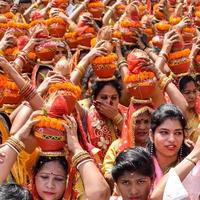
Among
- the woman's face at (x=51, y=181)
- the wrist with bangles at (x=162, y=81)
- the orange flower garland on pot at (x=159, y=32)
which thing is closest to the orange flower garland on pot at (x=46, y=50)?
the wrist with bangles at (x=162, y=81)

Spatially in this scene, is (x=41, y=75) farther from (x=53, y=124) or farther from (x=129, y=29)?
(x=53, y=124)

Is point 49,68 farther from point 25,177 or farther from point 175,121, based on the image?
point 175,121

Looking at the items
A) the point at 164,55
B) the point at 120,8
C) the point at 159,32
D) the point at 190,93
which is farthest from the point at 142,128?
the point at 120,8

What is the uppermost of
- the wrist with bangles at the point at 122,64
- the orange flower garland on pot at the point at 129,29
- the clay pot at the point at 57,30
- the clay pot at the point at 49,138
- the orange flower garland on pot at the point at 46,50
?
the clay pot at the point at 57,30

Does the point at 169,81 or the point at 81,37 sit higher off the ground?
the point at 81,37

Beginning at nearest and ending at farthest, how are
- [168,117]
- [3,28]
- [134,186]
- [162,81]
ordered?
1. [134,186]
2. [168,117]
3. [162,81]
4. [3,28]

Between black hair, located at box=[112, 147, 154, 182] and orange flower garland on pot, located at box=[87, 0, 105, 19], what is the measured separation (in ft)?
16.0

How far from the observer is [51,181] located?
3.75 m

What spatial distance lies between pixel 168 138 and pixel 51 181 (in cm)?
85

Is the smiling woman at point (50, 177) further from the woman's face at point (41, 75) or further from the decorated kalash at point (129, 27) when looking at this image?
the decorated kalash at point (129, 27)

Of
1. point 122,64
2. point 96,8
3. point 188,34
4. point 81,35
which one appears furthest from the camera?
point 96,8

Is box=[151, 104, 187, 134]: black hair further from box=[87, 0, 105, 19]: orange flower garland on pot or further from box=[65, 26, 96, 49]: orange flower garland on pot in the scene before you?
box=[87, 0, 105, 19]: orange flower garland on pot

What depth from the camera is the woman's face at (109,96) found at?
5375 millimetres

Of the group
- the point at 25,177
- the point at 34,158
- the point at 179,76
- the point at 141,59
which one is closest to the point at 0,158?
the point at 34,158
